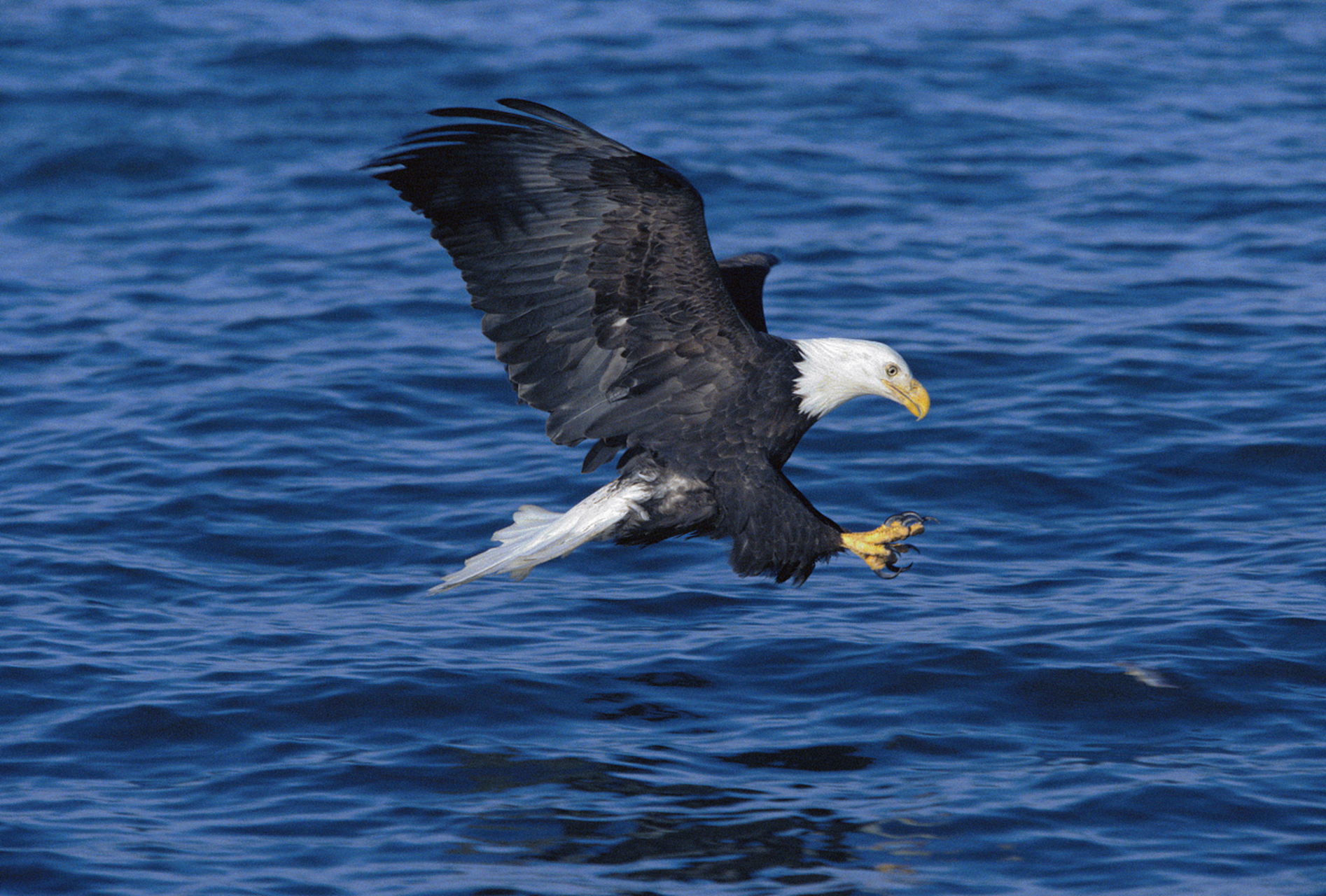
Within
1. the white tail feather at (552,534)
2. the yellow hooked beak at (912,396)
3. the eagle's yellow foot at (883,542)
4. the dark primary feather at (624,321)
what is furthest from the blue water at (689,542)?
the yellow hooked beak at (912,396)

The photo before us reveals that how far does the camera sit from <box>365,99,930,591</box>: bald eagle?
530 centimetres

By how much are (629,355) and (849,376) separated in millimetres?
740

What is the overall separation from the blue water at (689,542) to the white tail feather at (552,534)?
49cm

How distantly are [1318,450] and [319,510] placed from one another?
178 inches

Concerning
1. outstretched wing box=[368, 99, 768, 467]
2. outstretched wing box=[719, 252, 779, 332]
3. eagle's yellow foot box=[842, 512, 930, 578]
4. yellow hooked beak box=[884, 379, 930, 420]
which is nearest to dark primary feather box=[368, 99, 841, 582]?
outstretched wing box=[368, 99, 768, 467]

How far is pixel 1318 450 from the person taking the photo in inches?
304

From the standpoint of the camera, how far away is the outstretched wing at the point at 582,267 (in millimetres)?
5223

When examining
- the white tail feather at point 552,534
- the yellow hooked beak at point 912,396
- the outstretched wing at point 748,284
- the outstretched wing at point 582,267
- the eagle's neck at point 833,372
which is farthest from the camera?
the outstretched wing at point 748,284

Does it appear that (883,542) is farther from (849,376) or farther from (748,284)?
(748,284)

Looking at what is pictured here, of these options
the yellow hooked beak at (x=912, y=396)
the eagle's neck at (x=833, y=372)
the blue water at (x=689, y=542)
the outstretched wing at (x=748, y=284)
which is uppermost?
the outstretched wing at (x=748, y=284)

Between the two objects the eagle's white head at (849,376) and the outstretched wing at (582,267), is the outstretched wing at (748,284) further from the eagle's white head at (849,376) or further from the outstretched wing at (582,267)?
the outstretched wing at (582,267)

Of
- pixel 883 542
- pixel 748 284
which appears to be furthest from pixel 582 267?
pixel 883 542

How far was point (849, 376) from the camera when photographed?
18.6 feet

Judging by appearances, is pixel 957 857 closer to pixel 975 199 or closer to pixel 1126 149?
pixel 975 199
